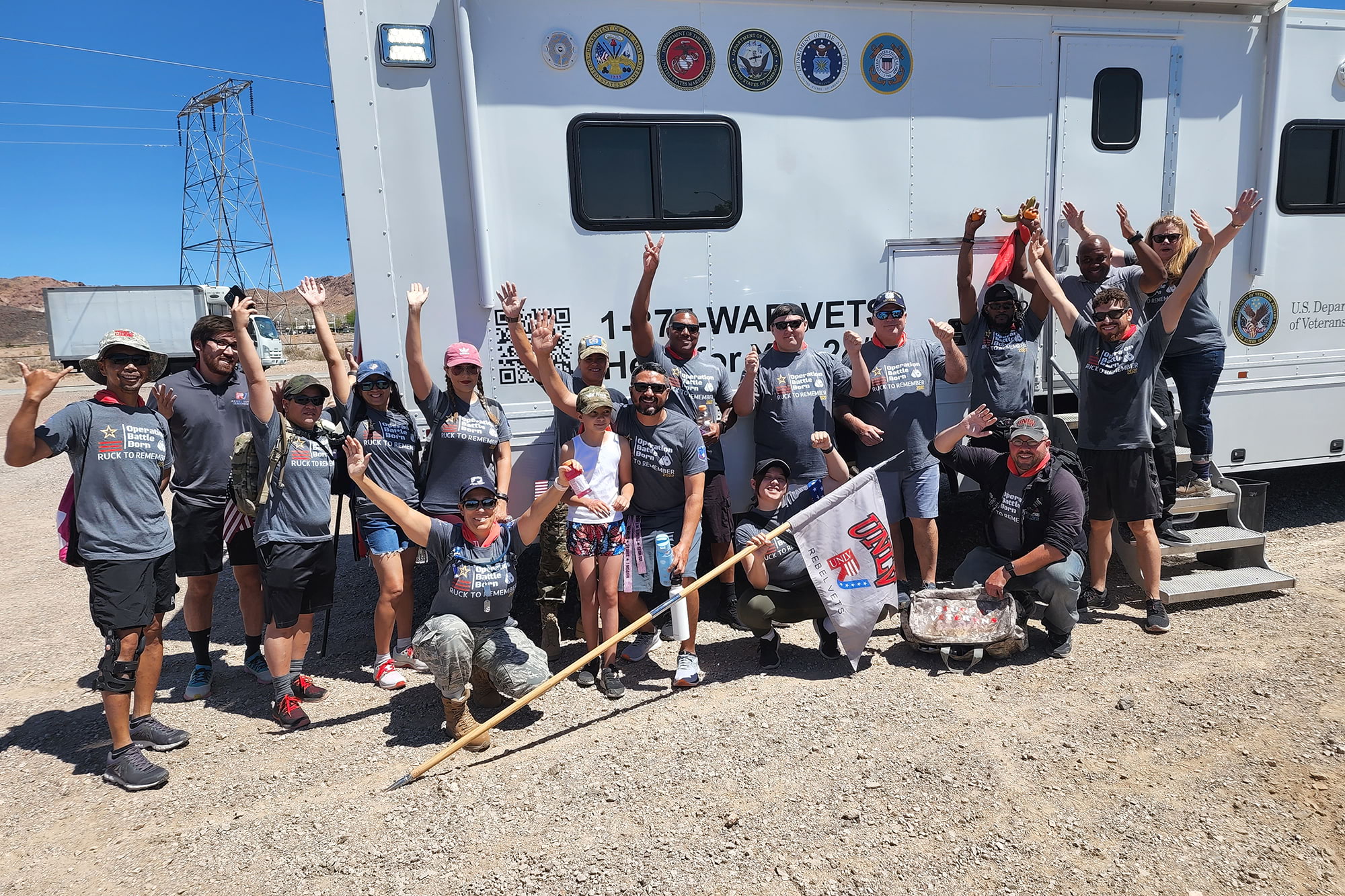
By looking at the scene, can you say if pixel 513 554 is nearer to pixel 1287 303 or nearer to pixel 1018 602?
pixel 1018 602

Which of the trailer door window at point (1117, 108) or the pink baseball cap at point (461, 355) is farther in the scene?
the trailer door window at point (1117, 108)

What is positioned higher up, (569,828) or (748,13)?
(748,13)

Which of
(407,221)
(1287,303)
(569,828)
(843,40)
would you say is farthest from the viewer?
(1287,303)

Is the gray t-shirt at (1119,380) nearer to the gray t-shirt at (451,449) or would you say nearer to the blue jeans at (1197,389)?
the blue jeans at (1197,389)

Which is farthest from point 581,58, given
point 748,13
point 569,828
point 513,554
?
point 569,828

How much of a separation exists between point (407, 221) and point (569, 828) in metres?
3.19

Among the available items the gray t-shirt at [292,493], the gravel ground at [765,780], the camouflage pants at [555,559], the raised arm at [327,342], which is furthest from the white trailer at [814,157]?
the gravel ground at [765,780]

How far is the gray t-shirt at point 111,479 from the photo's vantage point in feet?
11.3

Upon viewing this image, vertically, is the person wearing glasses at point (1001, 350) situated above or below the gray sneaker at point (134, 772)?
above

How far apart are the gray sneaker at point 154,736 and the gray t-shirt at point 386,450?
132 cm

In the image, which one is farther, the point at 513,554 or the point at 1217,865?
the point at 513,554

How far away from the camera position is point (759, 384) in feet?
15.0

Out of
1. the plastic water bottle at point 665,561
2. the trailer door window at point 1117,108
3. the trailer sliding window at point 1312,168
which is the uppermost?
the trailer door window at point 1117,108

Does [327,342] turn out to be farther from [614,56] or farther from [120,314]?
[120,314]
